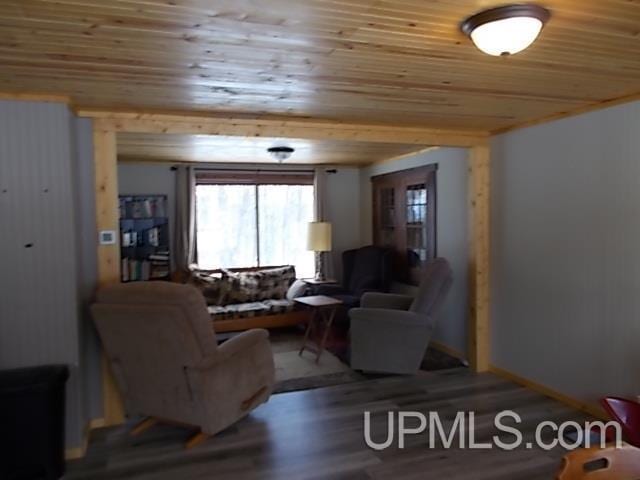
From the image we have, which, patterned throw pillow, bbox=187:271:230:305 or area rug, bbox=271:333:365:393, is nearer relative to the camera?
area rug, bbox=271:333:365:393

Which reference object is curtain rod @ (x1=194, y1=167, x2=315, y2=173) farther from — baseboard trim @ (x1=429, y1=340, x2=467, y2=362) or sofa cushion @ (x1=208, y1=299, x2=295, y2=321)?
baseboard trim @ (x1=429, y1=340, x2=467, y2=362)

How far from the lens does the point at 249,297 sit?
633 cm

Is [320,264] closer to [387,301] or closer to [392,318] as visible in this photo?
[387,301]

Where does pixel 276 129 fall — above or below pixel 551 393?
above

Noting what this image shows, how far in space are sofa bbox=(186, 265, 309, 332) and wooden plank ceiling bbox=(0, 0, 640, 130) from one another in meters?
3.01

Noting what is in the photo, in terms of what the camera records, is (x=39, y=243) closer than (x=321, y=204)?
Yes

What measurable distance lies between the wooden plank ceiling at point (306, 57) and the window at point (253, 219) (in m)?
3.28

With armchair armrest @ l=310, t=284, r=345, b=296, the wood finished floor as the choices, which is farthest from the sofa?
the wood finished floor

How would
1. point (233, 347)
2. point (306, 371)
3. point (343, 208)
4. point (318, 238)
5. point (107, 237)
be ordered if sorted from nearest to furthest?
1. point (233, 347)
2. point (107, 237)
3. point (306, 371)
4. point (318, 238)
5. point (343, 208)

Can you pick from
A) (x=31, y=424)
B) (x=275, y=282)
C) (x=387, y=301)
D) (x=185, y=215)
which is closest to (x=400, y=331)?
(x=387, y=301)

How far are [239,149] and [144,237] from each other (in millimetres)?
1924

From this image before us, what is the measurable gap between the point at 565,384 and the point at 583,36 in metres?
2.75

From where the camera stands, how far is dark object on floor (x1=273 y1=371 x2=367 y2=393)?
4.30 metres

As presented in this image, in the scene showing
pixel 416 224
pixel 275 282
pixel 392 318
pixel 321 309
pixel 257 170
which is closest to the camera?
pixel 392 318
